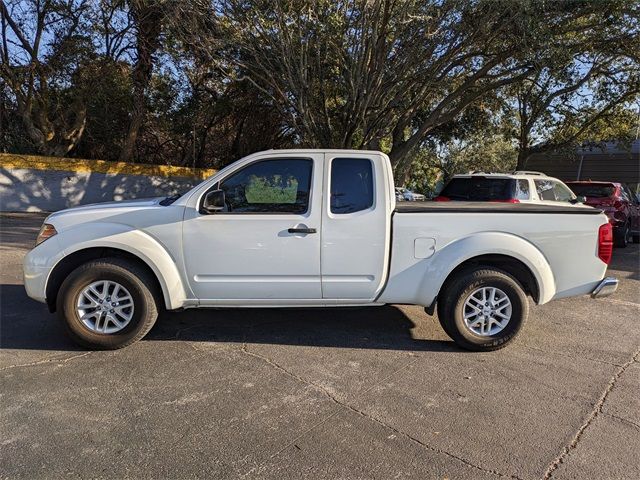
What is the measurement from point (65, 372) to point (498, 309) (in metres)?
3.92

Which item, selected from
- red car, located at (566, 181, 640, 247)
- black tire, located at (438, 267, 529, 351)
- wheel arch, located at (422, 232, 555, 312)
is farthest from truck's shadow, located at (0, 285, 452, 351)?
red car, located at (566, 181, 640, 247)

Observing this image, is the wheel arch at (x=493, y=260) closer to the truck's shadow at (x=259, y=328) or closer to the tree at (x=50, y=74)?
the truck's shadow at (x=259, y=328)

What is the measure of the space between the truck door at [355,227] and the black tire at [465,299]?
0.71 meters

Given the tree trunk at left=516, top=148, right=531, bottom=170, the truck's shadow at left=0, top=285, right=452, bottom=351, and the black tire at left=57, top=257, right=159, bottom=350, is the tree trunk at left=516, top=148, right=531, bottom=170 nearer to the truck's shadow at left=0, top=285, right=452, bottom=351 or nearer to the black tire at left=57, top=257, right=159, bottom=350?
the truck's shadow at left=0, top=285, right=452, bottom=351

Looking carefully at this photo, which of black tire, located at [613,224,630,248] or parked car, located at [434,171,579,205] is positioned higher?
parked car, located at [434,171,579,205]

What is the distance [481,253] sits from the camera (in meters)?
4.71

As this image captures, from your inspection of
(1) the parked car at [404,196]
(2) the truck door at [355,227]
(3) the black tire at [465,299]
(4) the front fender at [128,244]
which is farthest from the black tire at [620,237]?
(4) the front fender at [128,244]

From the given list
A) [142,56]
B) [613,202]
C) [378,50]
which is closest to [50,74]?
[142,56]

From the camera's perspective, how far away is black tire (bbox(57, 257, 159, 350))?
4.47 meters

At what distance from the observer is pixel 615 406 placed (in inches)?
147

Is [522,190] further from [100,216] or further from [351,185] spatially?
[100,216]

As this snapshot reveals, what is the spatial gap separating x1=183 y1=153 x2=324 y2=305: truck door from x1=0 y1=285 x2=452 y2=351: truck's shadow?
0.52 metres

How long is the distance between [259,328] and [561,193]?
7.63 m

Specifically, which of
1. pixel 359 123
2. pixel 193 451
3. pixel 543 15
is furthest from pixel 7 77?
pixel 193 451
